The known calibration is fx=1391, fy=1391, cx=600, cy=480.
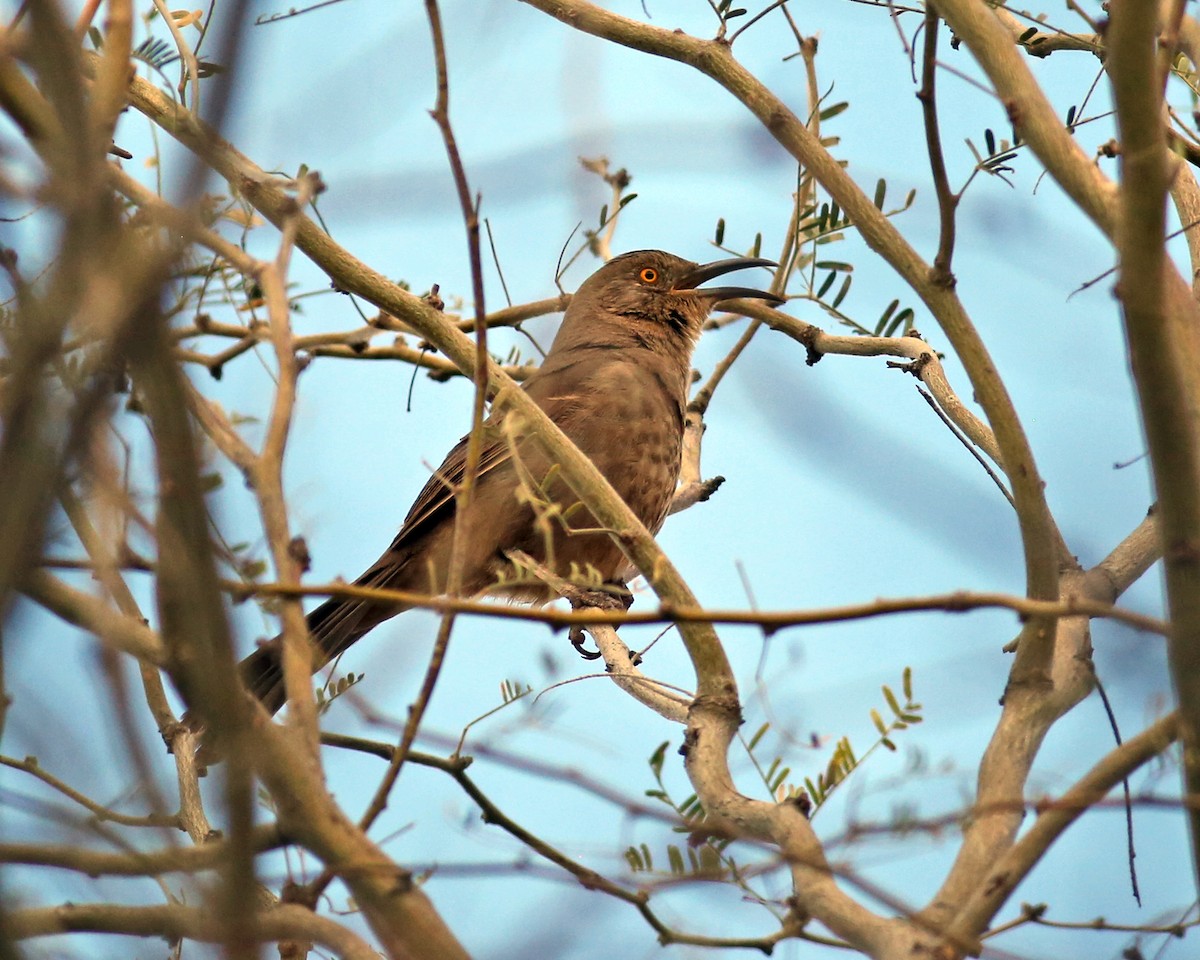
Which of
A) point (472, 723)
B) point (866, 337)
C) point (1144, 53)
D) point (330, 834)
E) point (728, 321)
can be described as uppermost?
point (728, 321)

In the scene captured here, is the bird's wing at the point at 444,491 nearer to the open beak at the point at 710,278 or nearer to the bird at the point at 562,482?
the bird at the point at 562,482

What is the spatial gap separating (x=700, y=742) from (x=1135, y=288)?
1.47 m

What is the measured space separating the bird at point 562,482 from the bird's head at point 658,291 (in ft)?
0.04

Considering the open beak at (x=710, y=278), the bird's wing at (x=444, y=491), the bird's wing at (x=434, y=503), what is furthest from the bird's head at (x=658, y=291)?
the bird's wing at (x=434, y=503)

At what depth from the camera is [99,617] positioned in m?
2.02

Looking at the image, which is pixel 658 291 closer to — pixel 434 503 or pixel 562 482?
pixel 434 503

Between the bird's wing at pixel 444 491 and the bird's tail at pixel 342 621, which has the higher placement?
the bird's wing at pixel 444 491

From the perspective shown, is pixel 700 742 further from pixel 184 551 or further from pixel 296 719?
pixel 184 551

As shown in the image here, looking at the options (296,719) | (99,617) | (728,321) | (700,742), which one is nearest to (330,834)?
(296,719)

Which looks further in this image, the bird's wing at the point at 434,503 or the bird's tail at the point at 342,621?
the bird's wing at the point at 434,503

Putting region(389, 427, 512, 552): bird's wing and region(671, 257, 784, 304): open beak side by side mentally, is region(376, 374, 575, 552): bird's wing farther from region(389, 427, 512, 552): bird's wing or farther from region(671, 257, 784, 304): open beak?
region(671, 257, 784, 304): open beak

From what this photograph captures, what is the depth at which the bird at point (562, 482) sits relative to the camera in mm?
5613

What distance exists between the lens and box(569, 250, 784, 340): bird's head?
6969mm

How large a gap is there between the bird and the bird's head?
0.01 m
